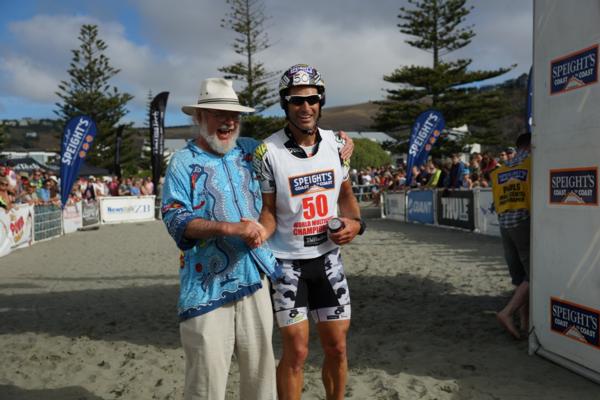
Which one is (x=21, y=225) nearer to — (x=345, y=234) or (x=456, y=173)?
(x=456, y=173)

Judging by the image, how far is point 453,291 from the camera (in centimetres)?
691

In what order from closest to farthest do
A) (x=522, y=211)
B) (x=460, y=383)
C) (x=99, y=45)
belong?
1. (x=460, y=383)
2. (x=522, y=211)
3. (x=99, y=45)

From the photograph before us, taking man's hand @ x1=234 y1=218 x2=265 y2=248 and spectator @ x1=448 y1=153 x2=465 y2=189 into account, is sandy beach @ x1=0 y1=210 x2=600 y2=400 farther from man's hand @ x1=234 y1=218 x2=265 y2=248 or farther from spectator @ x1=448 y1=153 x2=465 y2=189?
spectator @ x1=448 y1=153 x2=465 y2=189

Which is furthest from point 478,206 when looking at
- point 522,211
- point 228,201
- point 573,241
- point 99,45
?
point 99,45

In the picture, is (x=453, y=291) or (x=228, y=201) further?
(x=453, y=291)

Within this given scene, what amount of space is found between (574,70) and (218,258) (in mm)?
3069

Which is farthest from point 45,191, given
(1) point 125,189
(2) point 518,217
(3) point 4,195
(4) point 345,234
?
(4) point 345,234

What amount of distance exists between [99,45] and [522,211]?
43.8 metres

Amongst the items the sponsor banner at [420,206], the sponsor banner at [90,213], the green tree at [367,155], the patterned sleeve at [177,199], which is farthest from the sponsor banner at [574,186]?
the green tree at [367,155]

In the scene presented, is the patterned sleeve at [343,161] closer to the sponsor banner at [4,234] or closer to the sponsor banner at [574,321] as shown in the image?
the sponsor banner at [574,321]

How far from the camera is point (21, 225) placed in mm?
13758

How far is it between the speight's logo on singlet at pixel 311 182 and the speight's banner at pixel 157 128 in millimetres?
21741

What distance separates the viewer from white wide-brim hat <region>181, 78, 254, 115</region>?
2.60m

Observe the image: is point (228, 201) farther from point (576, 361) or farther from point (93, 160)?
point (93, 160)
